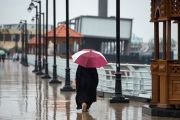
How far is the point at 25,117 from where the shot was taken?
1593cm

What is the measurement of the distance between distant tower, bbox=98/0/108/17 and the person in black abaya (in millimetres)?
94753

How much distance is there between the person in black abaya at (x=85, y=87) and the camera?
17344 mm

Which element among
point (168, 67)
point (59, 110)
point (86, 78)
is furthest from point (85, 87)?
point (168, 67)

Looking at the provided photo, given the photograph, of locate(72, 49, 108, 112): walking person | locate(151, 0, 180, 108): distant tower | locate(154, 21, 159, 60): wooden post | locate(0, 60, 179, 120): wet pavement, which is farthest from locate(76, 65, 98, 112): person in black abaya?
locate(151, 0, 180, 108): distant tower

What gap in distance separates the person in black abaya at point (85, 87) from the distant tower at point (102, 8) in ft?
311

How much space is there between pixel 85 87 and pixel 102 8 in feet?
319

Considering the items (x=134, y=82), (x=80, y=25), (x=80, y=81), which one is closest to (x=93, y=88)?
(x=80, y=81)

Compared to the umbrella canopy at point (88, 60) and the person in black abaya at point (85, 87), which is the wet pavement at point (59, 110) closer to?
the person in black abaya at point (85, 87)

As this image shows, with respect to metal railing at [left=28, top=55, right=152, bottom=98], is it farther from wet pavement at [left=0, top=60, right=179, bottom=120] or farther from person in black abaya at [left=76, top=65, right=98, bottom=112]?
person in black abaya at [left=76, top=65, right=98, bottom=112]

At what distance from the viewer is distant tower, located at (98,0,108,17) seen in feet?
367

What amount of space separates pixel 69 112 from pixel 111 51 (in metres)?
96.7

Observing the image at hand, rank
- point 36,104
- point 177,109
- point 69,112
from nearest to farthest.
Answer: point 177,109 → point 69,112 → point 36,104

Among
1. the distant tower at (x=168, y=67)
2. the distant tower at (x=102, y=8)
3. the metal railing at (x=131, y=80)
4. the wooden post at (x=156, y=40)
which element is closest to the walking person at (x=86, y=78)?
the wooden post at (x=156, y=40)

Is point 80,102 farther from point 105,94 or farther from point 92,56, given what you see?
point 105,94
